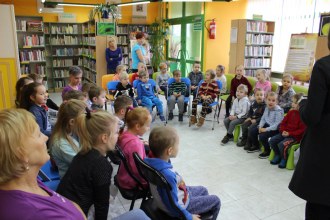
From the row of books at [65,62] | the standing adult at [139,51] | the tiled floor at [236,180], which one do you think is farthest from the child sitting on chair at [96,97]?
the row of books at [65,62]

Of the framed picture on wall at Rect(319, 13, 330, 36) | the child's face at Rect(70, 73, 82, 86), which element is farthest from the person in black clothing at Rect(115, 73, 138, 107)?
the framed picture on wall at Rect(319, 13, 330, 36)

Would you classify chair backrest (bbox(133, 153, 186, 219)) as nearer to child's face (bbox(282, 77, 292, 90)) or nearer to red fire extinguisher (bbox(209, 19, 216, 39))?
child's face (bbox(282, 77, 292, 90))

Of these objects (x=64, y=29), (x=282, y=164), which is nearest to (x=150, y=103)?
(x=282, y=164)

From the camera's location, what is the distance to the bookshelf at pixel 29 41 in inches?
313

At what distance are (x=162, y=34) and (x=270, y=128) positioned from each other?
21.8 feet

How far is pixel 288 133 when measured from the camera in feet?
11.8

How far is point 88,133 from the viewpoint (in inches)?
67.4

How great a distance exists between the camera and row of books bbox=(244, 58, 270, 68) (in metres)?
7.87

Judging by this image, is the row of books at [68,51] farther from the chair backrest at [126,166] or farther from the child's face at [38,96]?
the chair backrest at [126,166]

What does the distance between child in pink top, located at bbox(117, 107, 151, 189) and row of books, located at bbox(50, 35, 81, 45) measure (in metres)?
7.74

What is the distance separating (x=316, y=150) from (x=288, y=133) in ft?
6.99

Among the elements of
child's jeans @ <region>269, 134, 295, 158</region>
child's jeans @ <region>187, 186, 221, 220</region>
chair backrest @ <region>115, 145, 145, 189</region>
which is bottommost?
child's jeans @ <region>269, 134, 295, 158</region>

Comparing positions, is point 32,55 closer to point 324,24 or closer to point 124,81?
point 124,81

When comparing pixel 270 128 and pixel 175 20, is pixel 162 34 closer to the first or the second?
pixel 175 20
